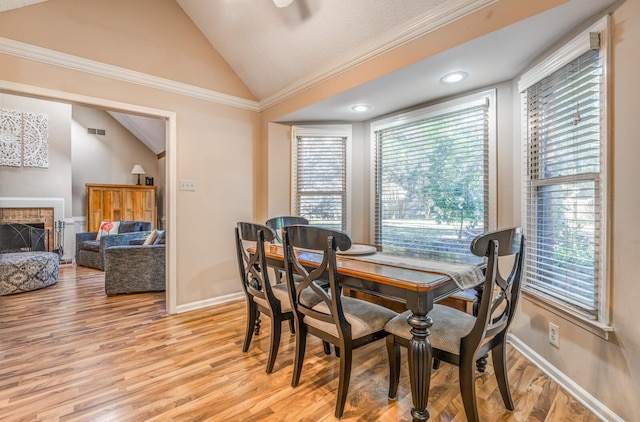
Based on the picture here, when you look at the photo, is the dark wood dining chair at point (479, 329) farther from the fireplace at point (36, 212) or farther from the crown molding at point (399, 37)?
the fireplace at point (36, 212)

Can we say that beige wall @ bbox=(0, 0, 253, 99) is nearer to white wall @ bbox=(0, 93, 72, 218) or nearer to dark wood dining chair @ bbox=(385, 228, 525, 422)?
dark wood dining chair @ bbox=(385, 228, 525, 422)

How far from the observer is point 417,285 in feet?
4.32

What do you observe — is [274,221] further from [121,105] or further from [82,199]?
[82,199]

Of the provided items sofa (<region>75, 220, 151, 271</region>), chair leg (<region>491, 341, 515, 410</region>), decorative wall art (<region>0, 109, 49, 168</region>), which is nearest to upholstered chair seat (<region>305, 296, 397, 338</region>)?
chair leg (<region>491, 341, 515, 410</region>)

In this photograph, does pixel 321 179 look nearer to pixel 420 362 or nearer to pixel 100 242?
pixel 420 362

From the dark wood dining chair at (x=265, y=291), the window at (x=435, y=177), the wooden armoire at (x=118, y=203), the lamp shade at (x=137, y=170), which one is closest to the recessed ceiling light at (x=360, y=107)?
the window at (x=435, y=177)

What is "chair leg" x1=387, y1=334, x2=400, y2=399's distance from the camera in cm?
165

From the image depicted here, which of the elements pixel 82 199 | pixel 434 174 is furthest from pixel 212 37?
pixel 82 199

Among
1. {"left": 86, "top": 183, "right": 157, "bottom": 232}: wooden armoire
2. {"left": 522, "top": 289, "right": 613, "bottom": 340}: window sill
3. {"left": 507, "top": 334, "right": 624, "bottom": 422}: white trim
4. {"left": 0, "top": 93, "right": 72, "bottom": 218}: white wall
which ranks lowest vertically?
{"left": 507, "top": 334, "right": 624, "bottom": 422}: white trim

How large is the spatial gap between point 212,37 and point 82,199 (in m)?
5.36

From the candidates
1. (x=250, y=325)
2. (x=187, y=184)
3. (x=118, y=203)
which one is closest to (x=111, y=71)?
(x=187, y=184)

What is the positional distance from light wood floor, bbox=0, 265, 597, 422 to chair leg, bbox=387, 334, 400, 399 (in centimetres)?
6

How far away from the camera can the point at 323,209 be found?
11.7 ft

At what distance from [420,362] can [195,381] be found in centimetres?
135
